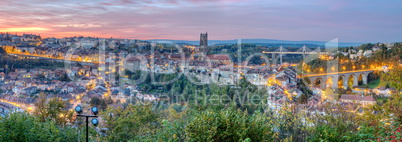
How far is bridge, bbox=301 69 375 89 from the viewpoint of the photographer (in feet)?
52.6

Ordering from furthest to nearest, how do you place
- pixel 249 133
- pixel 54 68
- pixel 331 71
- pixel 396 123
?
pixel 54 68 < pixel 331 71 < pixel 396 123 < pixel 249 133

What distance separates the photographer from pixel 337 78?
54.9ft

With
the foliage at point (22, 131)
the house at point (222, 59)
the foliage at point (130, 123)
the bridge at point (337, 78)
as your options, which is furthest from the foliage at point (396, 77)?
the house at point (222, 59)

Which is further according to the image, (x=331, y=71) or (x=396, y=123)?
Answer: (x=331, y=71)

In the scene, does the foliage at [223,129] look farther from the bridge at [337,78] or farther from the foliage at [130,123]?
the bridge at [337,78]

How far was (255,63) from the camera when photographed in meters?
25.6

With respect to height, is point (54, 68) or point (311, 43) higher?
point (311, 43)

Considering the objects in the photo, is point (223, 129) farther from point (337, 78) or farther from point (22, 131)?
point (337, 78)

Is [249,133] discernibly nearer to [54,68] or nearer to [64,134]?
[64,134]

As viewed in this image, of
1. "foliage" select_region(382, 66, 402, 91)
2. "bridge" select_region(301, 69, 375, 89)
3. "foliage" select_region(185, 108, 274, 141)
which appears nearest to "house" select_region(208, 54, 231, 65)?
"bridge" select_region(301, 69, 375, 89)

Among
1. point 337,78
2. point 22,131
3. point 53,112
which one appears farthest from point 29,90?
point 337,78

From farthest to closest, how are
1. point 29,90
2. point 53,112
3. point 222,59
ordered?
point 222,59 → point 29,90 → point 53,112

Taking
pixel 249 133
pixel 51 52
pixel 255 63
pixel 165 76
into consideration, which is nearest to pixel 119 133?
pixel 249 133

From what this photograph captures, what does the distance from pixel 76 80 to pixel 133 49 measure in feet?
43.6
